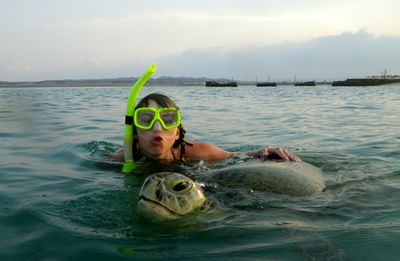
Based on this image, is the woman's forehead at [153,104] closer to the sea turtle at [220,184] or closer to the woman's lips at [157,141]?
the woman's lips at [157,141]

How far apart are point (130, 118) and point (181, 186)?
6.85 feet

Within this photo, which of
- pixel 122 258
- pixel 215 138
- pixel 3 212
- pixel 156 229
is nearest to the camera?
pixel 122 258

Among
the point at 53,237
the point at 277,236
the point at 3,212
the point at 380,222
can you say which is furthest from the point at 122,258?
the point at 380,222

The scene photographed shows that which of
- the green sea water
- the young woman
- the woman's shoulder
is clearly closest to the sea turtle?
the green sea water

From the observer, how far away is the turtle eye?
334 centimetres

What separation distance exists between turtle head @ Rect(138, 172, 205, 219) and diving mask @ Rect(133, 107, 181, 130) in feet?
5.65

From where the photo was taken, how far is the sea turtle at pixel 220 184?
10.9ft

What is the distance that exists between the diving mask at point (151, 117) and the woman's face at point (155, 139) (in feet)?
0.16

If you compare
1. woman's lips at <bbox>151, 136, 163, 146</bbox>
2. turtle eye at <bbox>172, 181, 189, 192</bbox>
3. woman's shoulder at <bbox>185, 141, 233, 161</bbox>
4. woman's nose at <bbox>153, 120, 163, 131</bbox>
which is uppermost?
woman's nose at <bbox>153, 120, 163, 131</bbox>

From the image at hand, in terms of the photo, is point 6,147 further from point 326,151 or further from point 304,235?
point 304,235

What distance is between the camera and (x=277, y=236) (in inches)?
132

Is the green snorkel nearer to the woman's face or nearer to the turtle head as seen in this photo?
the woman's face

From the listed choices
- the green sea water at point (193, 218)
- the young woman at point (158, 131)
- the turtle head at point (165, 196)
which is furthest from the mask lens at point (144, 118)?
the turtle head at point (165, 196)

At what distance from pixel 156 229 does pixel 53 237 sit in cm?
77
